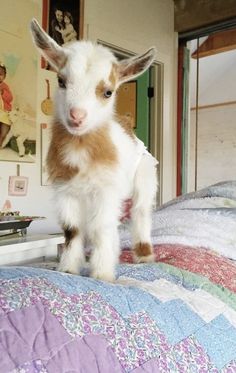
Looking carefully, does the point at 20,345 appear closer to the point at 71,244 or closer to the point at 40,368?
the point at 40,368

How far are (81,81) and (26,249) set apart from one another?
58 cm

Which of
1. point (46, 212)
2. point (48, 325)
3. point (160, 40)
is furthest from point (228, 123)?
point (48, 325)

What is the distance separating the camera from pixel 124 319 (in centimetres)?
62

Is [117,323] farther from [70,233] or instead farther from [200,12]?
[200,12]

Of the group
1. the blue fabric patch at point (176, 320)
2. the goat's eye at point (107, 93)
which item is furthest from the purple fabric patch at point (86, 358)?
the goat's eye at point (107, 93)

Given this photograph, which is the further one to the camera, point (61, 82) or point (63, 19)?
point (63, 19)

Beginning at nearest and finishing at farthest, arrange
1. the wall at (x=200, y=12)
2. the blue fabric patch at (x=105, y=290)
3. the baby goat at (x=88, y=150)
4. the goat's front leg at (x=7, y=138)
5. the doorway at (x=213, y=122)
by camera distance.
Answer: the blue fabric patch at (x=105, y=290), the baby goat at (x=88, y=150), the goat's front leg at (x=7, y=138), the wall at (x=200, y=12), the doorway at (x=213, y=122)

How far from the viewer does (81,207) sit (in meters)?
0.85

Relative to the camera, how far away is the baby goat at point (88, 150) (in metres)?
0.75

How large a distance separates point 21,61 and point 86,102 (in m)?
1.44

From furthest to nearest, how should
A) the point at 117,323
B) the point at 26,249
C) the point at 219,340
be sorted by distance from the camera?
the point at 26,249 → the point at 219,340 → the point at 117,323

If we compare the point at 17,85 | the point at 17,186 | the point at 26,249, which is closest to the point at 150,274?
the point at 26,249

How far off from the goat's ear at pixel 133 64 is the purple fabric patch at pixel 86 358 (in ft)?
1.77

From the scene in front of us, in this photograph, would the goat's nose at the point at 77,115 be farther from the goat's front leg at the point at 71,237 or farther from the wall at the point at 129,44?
the wall at the point at 129,44
